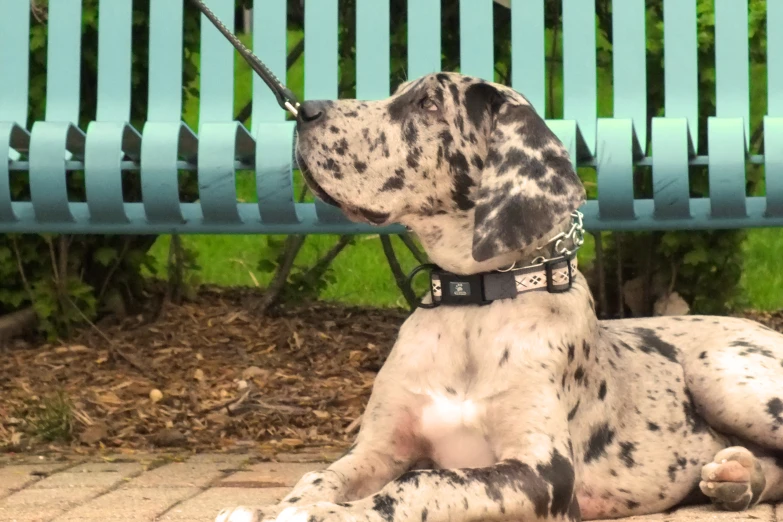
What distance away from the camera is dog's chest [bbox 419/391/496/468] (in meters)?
3.10

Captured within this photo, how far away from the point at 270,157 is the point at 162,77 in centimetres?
92

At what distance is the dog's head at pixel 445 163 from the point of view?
311cm

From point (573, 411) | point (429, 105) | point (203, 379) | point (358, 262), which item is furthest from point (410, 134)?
point (358, 262)

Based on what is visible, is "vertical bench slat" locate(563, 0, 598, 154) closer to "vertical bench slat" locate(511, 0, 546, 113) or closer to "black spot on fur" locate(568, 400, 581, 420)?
"vertical bench slat" locate(511, 0, 546, 113)

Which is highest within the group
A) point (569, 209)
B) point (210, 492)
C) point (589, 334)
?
point (569, 209)

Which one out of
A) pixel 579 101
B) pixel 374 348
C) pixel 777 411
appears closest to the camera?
pixel 777 411

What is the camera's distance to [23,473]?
3.95 metres

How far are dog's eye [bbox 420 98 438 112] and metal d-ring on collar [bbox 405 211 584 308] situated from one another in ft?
1.41

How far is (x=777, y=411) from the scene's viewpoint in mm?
3410

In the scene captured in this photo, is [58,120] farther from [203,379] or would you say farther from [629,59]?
[629,59]

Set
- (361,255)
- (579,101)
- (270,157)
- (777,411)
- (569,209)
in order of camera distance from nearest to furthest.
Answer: (569,209)
(777,411)
(270,157)
(579,101)
(361,255)

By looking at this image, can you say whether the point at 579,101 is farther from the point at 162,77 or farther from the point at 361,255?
the point at 361,255

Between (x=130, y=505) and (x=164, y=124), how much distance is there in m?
1.41

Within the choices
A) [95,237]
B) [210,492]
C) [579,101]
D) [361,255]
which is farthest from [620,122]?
[361,255]
